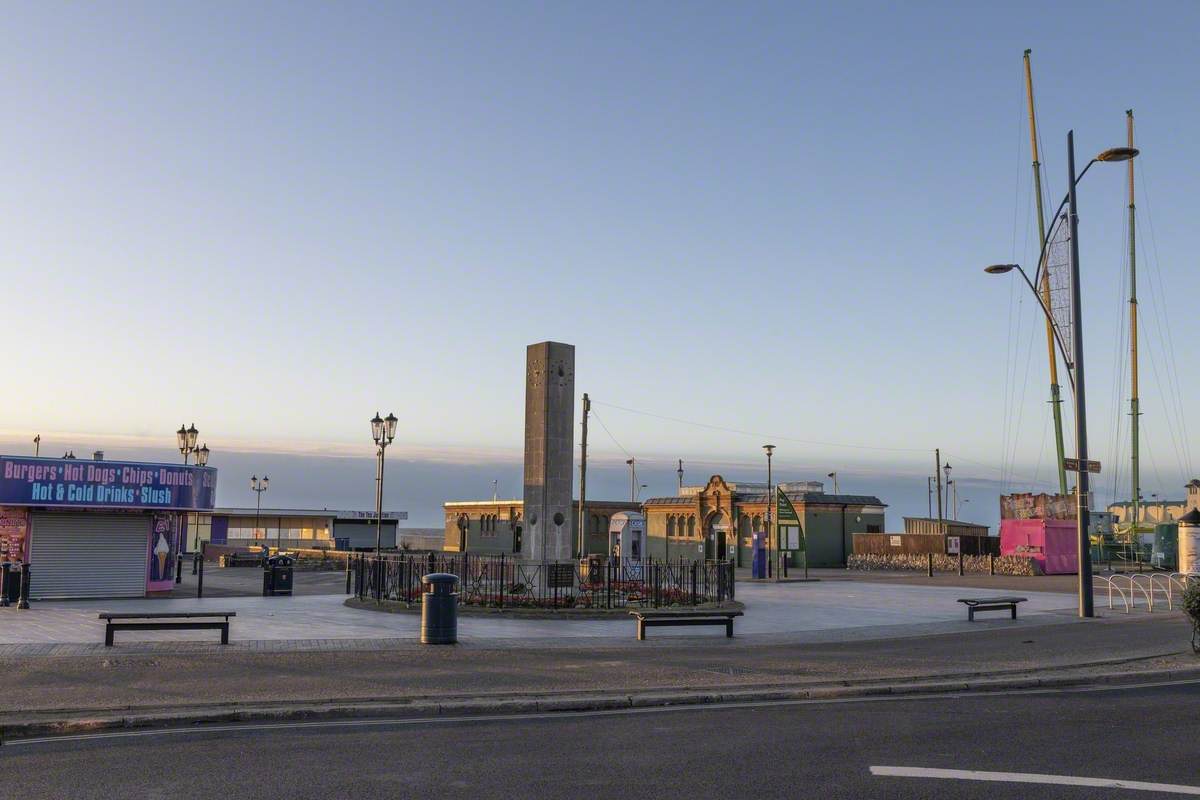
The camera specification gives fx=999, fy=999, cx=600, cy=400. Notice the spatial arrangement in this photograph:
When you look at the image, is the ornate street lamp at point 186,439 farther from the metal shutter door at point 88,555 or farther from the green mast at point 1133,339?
the green mast at point 1133,339

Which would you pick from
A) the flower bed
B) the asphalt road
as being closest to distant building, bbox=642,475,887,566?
the flower bed

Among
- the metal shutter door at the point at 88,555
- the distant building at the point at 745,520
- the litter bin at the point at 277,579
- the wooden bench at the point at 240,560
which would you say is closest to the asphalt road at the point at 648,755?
the metal shutter door at the point at 88,555

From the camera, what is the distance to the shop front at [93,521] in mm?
27672

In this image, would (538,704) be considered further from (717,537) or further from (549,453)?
(717,537)

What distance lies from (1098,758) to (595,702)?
18.4 ft

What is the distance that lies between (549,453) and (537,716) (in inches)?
741

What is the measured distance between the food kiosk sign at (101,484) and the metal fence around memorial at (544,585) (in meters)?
5.84

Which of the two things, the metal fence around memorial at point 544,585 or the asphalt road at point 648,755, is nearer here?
the asphalt road at point 648,755

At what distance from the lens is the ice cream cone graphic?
99.5 feet

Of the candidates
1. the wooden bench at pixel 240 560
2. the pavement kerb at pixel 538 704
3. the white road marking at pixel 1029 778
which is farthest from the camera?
the wooden bench at pixel 240 560

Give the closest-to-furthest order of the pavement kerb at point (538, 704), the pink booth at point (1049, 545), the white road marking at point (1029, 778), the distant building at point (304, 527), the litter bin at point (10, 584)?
1. the white road marking at point (1029, 778)
2. the pavement kerb at point (538, 704)
3. the litter bin at point (10, 584)
4. the pink booth at point (1049, 545)
5. the distant building at point (304, 527)

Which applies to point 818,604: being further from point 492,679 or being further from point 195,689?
point 195,689

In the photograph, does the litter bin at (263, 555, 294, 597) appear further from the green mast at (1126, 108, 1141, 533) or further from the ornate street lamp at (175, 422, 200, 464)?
the green mast at (1126, 108, 1141, 533)

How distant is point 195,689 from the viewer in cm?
1279
